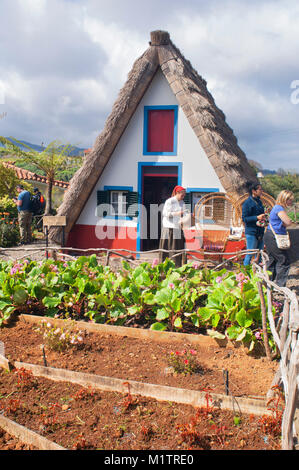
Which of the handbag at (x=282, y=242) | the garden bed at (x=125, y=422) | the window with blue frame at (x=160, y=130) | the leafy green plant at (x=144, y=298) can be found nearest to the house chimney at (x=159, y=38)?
the window with blue frame at (x=160, y=130)

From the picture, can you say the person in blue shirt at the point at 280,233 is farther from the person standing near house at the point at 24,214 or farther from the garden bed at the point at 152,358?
the person standing near house at the point at 24,214

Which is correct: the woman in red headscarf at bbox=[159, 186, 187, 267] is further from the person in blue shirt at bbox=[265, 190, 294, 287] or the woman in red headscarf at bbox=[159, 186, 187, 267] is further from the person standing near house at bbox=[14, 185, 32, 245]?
the person standing near house at bbox=[14, 185, 32, 245]

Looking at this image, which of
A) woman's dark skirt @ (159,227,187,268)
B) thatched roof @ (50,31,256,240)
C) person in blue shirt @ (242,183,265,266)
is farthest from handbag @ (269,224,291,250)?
thatched roof @ (50,31,256,240)

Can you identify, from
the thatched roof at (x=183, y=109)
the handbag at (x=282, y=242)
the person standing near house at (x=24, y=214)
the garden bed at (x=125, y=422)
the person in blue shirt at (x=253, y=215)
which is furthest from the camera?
the person standing near house at (x=24, y=214)

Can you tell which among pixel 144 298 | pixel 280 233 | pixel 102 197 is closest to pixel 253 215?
pixel 280 233

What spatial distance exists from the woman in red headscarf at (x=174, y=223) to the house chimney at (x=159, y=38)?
446cm

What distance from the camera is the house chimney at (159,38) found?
8.61m

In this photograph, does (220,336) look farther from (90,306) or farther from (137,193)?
(137,193)

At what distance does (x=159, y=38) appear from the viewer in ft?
28.3

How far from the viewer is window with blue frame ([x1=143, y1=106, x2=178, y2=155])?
28.3ft

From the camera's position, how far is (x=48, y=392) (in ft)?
9.61

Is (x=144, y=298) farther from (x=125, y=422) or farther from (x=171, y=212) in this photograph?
(x=171, y=212)

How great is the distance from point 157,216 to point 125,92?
305 centimetres
